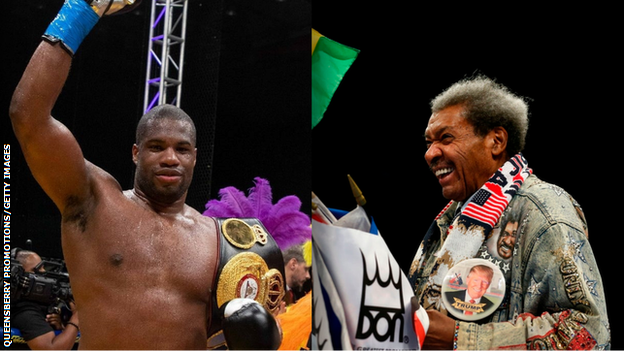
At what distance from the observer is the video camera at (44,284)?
1747 millimetres

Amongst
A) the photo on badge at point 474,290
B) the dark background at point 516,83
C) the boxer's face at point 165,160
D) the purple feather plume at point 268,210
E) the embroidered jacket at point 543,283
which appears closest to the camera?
the embroidered jacket at point 543,283

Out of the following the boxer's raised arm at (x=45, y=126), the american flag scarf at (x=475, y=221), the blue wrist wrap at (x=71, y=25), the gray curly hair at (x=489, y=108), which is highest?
the blue wrist wrap at (x=71, y=25)

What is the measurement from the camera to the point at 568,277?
1.62 metres

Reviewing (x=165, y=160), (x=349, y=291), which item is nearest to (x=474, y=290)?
(x=349, y=291)

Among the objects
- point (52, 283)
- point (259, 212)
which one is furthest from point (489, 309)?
point (52, 283)

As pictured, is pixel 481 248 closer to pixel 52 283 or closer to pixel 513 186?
pixel 513 186

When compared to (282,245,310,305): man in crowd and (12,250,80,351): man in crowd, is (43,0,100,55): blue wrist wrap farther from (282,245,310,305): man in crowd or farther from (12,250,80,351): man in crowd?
(282,245,310,305): man in crowd

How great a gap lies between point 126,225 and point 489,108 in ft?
3.78

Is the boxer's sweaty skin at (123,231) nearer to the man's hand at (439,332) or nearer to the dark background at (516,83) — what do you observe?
the man's hand at (439,332)

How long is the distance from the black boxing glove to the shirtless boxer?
0.08 metres

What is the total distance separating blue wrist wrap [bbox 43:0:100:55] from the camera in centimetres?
168

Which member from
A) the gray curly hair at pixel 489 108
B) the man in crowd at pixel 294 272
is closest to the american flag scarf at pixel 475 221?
the gray curly hair at pixel 489 108

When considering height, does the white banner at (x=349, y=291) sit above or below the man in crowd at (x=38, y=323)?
above

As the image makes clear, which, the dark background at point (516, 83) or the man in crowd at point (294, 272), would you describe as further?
the dark background at point (516, 83)
